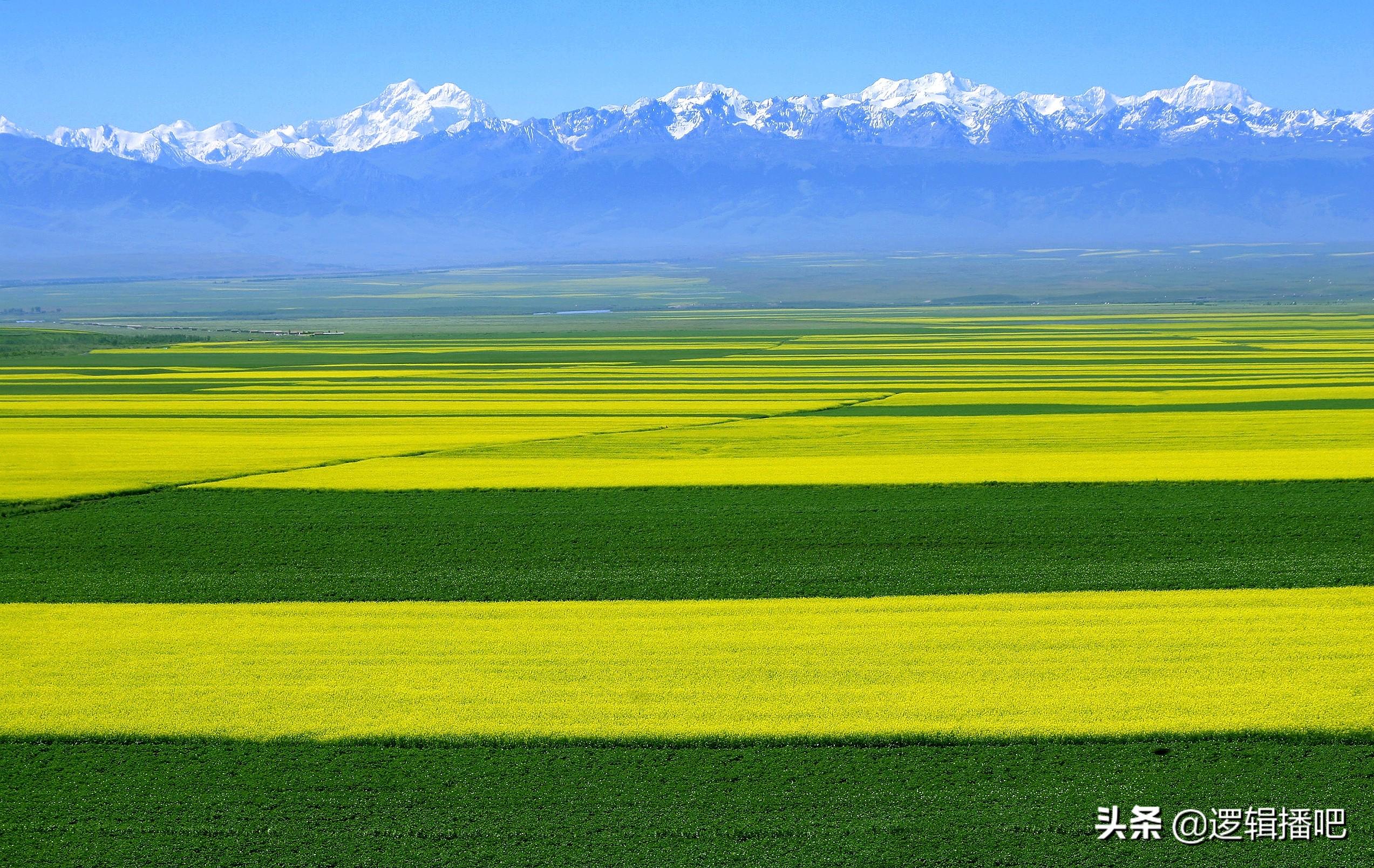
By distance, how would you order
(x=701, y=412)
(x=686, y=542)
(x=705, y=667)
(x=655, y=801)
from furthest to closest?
(x=701, y=412) < (x=686, y=542) < (x=705, y=667) < (x=655, y=801)

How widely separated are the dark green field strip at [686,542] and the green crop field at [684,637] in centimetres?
10

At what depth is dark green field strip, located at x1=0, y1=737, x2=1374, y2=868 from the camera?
10.0 m

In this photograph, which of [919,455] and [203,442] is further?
[203,442]

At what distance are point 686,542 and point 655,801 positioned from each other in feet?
30.5

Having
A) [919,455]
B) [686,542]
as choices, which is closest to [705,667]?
[686,542]

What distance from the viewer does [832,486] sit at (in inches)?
964

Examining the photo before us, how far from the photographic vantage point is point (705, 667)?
13930 millimetres

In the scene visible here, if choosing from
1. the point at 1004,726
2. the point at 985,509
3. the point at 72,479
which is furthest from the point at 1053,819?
the point at 72,479

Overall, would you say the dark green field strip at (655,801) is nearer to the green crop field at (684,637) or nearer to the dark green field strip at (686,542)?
the green crop field at (684,637)

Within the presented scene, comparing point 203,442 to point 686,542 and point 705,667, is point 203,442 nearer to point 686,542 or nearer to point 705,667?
point 686,542

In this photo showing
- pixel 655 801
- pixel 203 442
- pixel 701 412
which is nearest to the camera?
pixel 655 801

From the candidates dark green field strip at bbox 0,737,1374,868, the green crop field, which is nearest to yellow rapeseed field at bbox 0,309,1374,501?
the green crop field

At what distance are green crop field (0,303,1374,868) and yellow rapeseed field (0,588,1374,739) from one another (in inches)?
2.3

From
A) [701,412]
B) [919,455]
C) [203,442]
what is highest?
[203,442]
